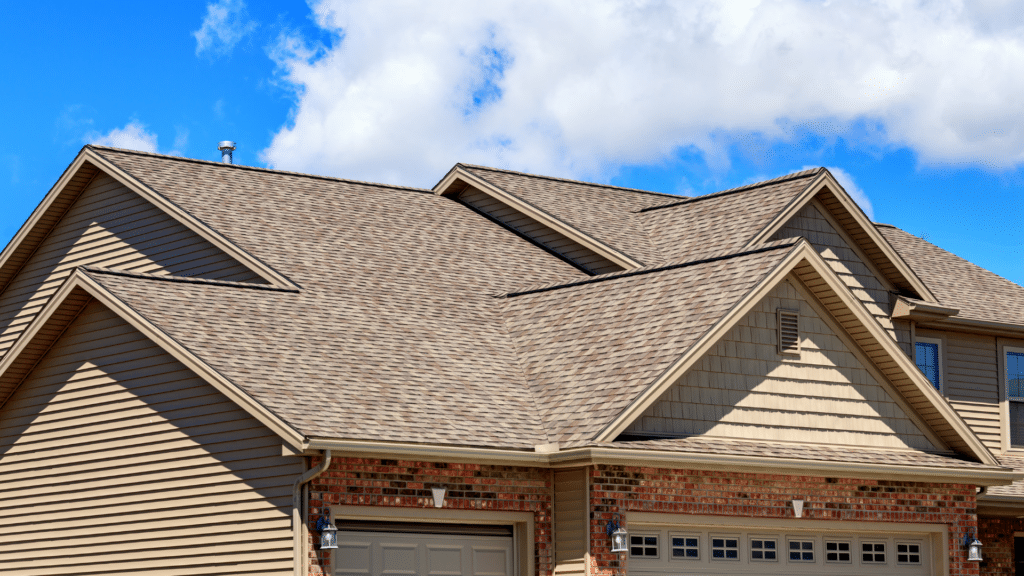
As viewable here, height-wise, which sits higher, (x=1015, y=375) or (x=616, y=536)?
(x=1015, y=375)

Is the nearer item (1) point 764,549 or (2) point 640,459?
(2) point 640,459

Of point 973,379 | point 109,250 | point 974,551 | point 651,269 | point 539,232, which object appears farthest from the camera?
point 539,232

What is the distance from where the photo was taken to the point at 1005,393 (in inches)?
935

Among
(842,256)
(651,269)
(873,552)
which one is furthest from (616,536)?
(842,256)

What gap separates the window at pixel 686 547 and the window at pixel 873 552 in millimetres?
2629

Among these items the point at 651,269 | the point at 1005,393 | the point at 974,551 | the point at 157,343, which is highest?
the point at 651,269

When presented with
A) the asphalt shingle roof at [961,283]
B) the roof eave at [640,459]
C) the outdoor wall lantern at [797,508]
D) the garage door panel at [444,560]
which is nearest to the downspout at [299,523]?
the roof eave at [640,459]

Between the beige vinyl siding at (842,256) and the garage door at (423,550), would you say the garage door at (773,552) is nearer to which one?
the garage door at (423,550)

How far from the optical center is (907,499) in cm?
1781

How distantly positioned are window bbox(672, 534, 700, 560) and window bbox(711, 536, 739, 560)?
23cm

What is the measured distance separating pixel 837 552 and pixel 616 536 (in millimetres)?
3743

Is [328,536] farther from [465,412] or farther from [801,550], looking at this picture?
[801,550]

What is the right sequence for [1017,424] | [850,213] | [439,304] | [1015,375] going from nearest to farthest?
[439,304] → [850,213] → [1017,424] → [1015,375]

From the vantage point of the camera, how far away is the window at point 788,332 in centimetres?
1730
